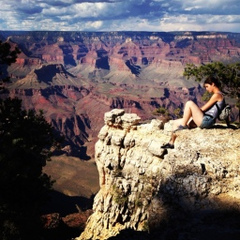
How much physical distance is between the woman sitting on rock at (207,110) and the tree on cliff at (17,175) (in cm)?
1010

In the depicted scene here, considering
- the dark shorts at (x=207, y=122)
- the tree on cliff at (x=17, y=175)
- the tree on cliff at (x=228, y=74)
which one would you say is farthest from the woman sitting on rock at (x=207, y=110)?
the tree on cliff at (x=228, y=74)

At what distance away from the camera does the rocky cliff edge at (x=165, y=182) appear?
8.40m

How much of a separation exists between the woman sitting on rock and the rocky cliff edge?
18.7 inches

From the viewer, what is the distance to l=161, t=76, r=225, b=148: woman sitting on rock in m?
11.9

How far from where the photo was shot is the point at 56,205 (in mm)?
50219

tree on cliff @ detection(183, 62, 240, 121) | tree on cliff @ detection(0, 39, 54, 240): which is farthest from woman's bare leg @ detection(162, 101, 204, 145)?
tree on cliff @ detection(183, 62, 240, 121)

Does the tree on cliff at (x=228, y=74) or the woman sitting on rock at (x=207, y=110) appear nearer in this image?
the woman sitting on rock at (x=207, y=110)

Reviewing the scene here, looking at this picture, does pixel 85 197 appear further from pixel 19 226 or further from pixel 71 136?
pixel 71 136

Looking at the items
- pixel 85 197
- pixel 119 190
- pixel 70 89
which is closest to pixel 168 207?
pixel 119 190

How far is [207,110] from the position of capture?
12.1 metres

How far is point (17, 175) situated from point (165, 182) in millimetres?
10744

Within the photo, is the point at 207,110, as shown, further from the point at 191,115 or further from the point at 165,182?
the point at 165,182

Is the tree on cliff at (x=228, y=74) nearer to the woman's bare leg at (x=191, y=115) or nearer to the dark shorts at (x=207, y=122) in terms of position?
the dark shorts at (x=207, y=122)

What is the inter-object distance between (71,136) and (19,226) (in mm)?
113296
